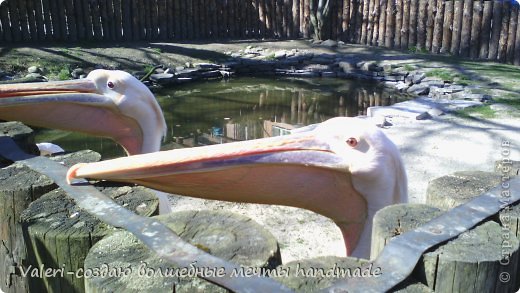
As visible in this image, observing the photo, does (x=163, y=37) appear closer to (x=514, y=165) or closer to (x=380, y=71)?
(x=380, y=71)

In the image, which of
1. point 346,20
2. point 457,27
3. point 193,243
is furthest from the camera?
point 346,20

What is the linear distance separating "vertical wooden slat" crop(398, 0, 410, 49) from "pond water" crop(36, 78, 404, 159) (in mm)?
2456

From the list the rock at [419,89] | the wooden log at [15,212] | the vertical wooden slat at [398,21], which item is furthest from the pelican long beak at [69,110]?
the vertical wooden slat at [398,21]

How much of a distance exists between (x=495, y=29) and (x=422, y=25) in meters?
1.72

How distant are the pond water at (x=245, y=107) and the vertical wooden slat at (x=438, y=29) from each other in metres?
2.38

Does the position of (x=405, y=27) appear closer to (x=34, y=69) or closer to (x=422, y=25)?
(x=422, y=25)

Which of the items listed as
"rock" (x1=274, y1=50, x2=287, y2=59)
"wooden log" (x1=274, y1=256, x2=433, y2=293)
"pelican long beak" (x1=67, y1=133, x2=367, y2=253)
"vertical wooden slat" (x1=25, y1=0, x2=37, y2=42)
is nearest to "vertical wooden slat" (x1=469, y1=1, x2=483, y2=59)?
"rock" (x1=274, y1=50, x2=287, y2=59)

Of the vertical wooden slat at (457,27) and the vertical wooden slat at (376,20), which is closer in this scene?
the vertical wooden slat at (457,27)

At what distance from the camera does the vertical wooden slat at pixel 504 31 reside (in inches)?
439

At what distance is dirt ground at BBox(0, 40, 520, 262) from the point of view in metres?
4.23

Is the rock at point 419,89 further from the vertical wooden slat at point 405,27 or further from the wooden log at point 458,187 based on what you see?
the wooden log at point 458,187

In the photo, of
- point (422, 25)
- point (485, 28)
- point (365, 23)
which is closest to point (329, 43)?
point (365, 23)

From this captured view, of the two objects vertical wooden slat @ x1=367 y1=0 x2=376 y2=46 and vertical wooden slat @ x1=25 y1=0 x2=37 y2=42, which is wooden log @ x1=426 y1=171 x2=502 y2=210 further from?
vertical wooden slat @ x1=367 y1=0 x2=376 y2=46

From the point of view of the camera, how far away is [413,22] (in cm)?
1264
